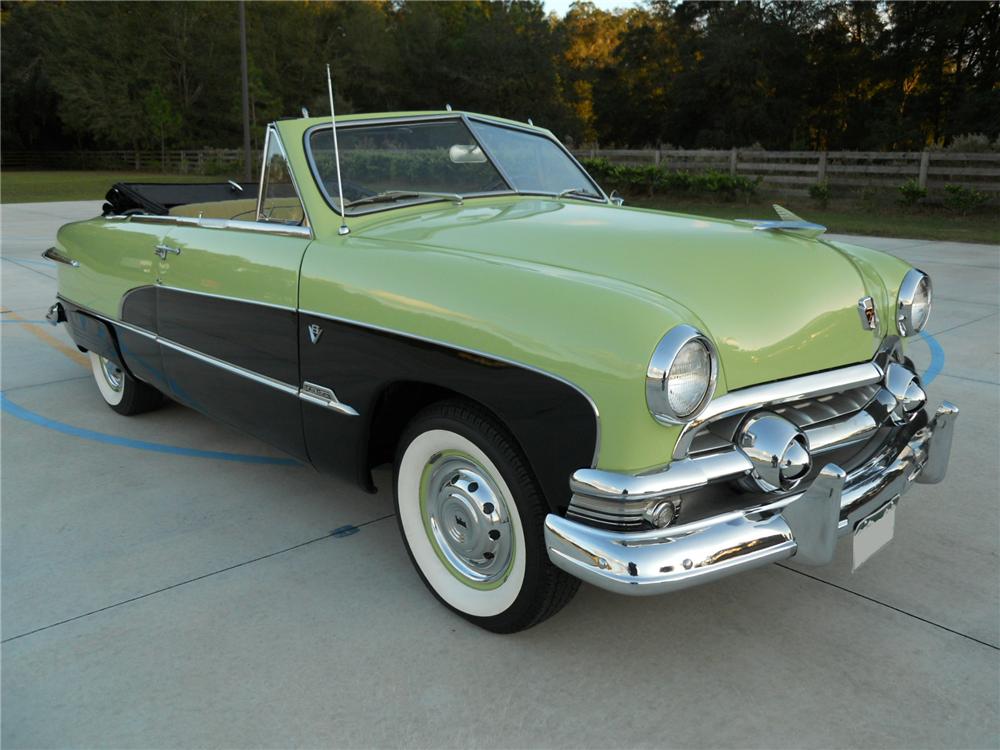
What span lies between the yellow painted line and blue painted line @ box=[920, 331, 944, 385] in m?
5.85

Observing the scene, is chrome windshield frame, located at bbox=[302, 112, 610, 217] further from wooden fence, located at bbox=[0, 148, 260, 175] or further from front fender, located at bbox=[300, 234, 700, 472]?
wooden fence, located at bbox=[0, 148, 260, 175]

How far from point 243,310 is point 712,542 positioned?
2048 mm

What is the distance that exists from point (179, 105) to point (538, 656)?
5012 cm

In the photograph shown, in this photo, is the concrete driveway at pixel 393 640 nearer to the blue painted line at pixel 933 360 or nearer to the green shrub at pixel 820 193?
the blue painted line at pixel 933 360

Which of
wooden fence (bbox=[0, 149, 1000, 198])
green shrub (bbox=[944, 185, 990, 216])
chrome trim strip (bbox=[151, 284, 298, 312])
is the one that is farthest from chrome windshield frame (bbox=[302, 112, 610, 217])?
wooden fence (bbox=[0, 149, 1000, 198])

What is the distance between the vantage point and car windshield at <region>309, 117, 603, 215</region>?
3.31 meters

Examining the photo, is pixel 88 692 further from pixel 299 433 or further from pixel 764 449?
pixel 764 449

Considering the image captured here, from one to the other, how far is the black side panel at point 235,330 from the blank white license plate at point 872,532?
6.51ft

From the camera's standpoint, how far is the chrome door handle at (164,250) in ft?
12.2

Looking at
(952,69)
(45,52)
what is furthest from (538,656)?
(45,52)

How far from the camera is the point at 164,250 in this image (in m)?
3.82

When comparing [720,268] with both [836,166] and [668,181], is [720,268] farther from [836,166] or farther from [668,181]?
[836,166]

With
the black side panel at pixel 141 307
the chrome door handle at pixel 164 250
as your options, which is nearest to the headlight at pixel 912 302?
the chrome door handle at pixel 164 250

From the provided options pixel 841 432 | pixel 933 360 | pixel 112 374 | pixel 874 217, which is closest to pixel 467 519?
pixel 841 432
